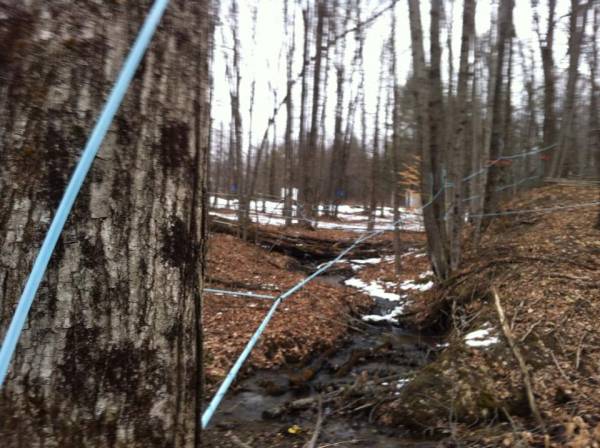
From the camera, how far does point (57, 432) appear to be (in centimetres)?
108

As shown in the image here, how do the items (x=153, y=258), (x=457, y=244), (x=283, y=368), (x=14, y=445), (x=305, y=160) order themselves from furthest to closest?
(x=305, y=160)
(x=457, y=244)
(x=283, y=368)
(x=153, y=258)
(x=14, y=445)

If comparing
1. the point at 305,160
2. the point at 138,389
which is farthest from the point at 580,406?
the point at 305,160

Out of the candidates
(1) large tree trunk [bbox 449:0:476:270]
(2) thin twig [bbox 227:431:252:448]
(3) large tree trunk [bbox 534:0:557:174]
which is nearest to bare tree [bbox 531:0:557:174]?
(3) large tree trunk [bbox 534:0:557:174]

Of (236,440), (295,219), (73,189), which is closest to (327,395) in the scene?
(236,440)

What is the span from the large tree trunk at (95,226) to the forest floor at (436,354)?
94.5 inches

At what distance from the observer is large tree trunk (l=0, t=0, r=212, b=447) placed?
1062 millimetres

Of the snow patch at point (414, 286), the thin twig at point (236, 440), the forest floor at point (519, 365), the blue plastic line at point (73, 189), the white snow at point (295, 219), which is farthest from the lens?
the white snow at point (295, 219)

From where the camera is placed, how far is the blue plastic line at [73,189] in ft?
3.28

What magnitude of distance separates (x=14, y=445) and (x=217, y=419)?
351 cm

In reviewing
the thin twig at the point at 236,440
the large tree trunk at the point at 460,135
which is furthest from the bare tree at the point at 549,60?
the thin twig at the point at 236,440

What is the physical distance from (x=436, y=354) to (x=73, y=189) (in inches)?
213

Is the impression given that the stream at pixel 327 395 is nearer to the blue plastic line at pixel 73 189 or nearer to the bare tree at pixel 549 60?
the blue plastic line at pixel 73 189

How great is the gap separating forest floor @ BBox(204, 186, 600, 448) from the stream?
0.05 feet

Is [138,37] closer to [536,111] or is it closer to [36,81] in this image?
[36,81]
